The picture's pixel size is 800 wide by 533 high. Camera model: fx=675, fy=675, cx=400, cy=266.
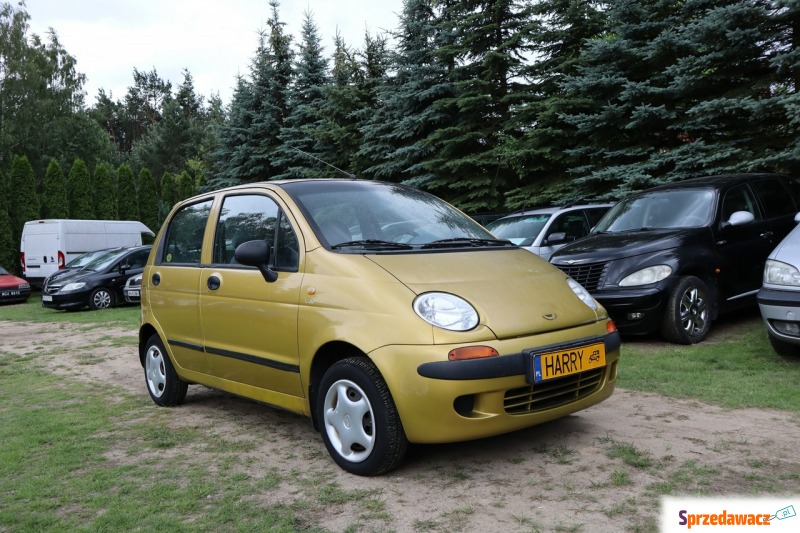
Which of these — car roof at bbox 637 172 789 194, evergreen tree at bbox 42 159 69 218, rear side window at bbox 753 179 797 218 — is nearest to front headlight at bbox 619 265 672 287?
car roof at bbox 637 172 789 194

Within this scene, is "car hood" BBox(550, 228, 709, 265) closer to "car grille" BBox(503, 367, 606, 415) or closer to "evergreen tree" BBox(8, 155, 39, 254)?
"car grille" BBox(503, 367, 606, 415)

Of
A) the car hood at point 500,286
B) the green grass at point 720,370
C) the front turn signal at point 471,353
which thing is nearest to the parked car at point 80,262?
the green grass at point 720,370

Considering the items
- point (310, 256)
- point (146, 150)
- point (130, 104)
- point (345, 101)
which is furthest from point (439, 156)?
point (130, 104)

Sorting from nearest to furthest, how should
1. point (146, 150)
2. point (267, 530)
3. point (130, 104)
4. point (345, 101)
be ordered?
point (267, 530)
point (345, 101)
point (146, 150)
point (130, 104)

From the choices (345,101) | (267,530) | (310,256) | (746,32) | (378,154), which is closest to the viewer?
(267,530)

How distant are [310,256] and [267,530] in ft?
5.28

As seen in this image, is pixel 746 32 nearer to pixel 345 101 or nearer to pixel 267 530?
pixel 267 530

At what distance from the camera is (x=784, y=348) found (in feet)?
20.1

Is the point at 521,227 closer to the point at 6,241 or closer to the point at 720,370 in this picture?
the point at 720,370

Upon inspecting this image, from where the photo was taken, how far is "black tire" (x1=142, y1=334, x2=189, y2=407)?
18.1 ft

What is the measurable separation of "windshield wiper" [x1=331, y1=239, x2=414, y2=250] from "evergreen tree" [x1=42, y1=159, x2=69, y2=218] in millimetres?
25013

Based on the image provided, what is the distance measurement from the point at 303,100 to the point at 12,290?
465 inches

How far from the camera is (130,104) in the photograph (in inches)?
2498

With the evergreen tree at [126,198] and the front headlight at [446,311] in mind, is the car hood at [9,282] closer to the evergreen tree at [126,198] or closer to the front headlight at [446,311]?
the evergreen tree at [126,198]
